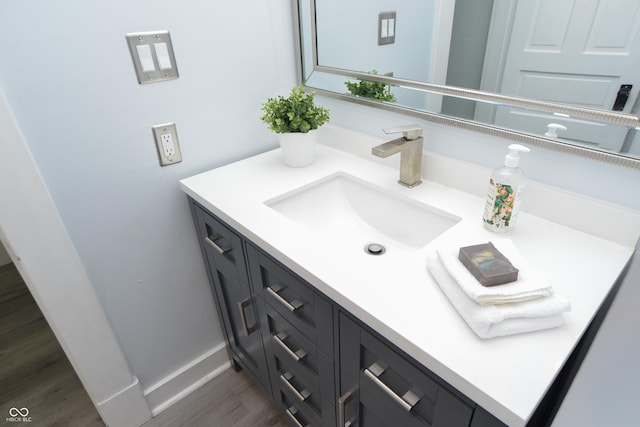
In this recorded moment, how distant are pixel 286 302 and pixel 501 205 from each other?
0.55m

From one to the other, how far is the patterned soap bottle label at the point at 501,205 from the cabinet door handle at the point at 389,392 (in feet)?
1.36

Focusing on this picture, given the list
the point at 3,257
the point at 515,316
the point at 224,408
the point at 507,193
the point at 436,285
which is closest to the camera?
the point at 515,316

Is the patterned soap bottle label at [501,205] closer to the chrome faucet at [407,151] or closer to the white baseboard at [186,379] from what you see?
the chrome faucet at [407,151]

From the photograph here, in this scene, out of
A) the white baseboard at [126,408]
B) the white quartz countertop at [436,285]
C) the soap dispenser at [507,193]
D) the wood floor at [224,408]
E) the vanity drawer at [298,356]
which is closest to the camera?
the white quartz countertop at [436,285]

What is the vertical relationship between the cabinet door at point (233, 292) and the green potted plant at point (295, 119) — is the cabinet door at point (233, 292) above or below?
below

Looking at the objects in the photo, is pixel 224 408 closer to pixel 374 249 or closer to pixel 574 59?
pixel 374 249

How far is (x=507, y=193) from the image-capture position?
2.71 ft

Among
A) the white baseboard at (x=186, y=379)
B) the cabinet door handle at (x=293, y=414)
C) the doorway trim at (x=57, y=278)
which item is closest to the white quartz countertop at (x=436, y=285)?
the doorway trim at (x=57, y=278)

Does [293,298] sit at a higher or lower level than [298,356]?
higher

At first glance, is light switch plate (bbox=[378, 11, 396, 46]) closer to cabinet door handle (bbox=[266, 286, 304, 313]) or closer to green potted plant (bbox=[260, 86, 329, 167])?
green potted plant (bbox=[260, 86, 329, 167])

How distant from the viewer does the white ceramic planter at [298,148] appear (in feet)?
3.93

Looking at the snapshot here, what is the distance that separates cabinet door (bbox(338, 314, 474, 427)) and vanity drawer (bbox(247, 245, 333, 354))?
0.19 feet

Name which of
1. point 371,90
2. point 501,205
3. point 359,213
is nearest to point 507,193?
point 501,205

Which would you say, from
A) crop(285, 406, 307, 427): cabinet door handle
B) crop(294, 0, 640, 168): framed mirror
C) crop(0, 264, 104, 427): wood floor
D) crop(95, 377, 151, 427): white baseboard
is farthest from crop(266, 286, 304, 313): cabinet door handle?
crop(0, 264, 104, 427): wood floor
